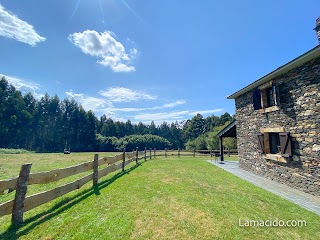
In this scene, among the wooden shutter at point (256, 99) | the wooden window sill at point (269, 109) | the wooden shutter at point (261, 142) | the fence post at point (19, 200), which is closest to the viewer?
the fence post at point (19, 200)

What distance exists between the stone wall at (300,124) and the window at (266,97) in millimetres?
244

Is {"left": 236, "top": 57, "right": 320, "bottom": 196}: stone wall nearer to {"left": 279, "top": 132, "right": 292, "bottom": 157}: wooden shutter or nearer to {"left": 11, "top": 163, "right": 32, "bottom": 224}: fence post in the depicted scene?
{"left": 279, "top": 132, "right": 292, "bottom": 157}: wooden shutter

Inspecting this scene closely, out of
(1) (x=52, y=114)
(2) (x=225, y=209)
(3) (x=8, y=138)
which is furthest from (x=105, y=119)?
(2) (x=225, y=209)

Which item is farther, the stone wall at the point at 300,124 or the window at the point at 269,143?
the window at the point at 269,143

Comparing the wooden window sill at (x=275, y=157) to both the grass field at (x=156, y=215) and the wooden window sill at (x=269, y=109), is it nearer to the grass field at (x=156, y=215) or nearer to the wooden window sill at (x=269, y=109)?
the wooden window sill at (x=269, y=109)

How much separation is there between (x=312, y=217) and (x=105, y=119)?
82.6 metres

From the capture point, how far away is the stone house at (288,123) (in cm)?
705

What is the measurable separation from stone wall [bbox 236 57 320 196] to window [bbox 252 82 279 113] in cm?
24

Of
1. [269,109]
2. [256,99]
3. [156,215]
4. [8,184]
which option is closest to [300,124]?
[269,109]

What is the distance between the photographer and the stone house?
23.1ft

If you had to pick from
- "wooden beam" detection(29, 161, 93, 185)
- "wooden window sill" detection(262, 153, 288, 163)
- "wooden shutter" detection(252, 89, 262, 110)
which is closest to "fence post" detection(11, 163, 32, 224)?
"wooden beam" detection(29, 161, 93, 185)

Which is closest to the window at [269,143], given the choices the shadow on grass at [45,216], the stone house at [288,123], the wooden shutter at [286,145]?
the stone house at [288,123]

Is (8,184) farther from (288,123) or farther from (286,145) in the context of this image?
(288,123)

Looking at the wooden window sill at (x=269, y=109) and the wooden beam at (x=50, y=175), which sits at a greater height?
the wooden window sill at (x=269, y=109)
